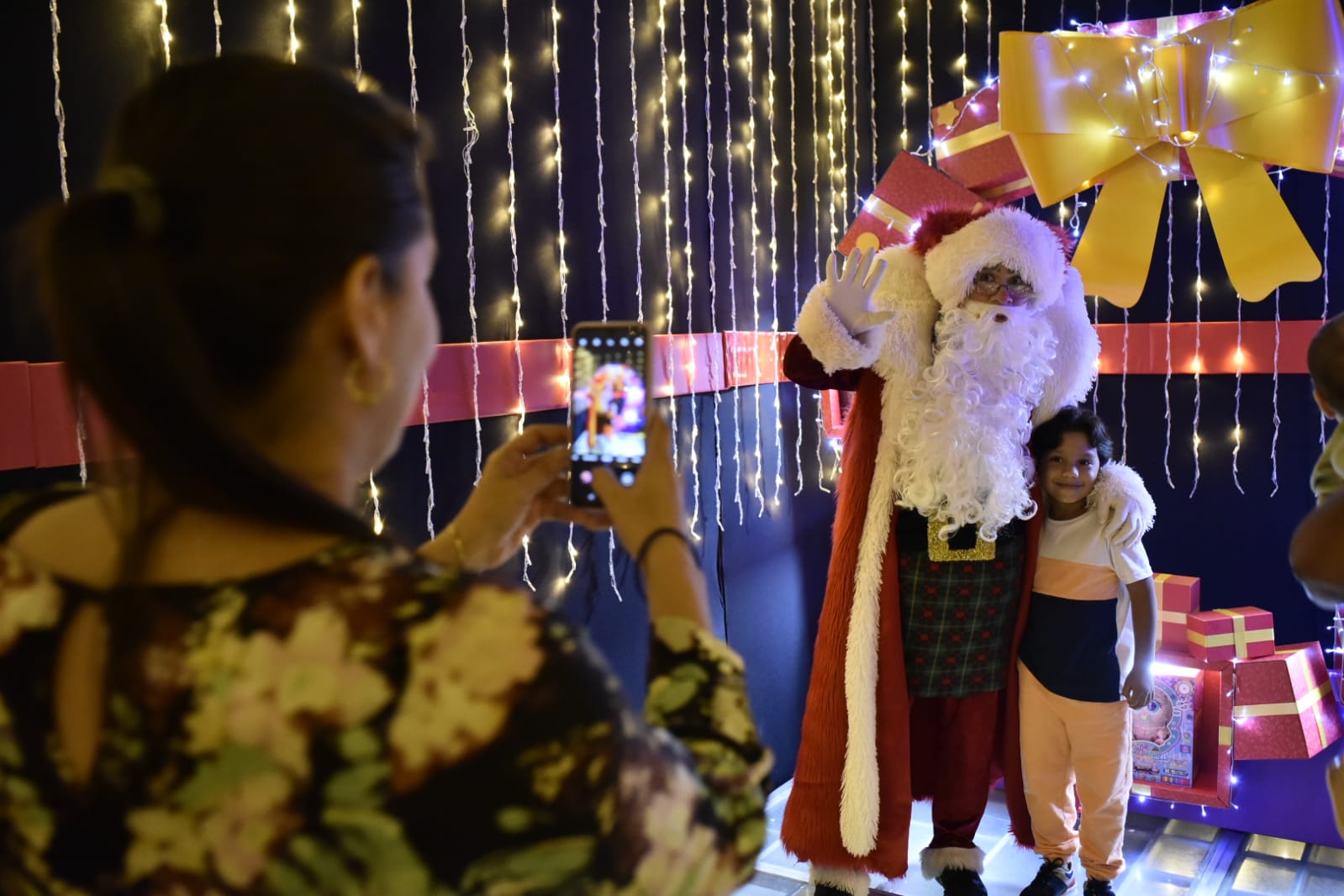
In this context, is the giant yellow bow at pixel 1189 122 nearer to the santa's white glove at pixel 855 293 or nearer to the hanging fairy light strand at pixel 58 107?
the santa's white glove at pixel 855 293

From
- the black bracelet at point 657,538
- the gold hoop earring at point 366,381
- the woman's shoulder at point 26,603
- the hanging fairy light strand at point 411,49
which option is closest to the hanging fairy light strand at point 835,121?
the hanging fairy light strand at point 411,49

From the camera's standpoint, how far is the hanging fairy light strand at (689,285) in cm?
246

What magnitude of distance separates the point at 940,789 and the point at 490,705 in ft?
6.25

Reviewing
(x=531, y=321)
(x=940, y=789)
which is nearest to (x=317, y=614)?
(x=531, y=321)

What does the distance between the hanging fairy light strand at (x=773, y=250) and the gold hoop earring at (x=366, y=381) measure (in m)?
2.33

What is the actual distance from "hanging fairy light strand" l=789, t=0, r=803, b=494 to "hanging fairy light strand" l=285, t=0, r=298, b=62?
173 cm

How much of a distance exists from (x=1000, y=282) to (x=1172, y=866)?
150 cm

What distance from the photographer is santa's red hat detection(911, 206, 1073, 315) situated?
205cm

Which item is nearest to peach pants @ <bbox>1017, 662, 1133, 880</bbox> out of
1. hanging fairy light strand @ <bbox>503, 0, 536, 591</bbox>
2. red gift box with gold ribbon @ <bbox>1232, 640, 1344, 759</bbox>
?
red gift box with gold ribbon @ <bbox>1232, 640, 1344, 759</bbox>

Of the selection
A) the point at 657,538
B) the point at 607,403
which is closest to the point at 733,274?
the point at 607,403

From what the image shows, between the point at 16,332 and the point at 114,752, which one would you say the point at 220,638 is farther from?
the point at 16,332

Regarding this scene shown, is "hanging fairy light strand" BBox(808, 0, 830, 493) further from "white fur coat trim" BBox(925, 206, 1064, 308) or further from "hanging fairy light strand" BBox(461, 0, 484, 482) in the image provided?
"hanging fairy light strand" BBox(461, 0, 484, 482)

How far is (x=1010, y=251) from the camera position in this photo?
2.05 metres

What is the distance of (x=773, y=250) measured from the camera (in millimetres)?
2914
